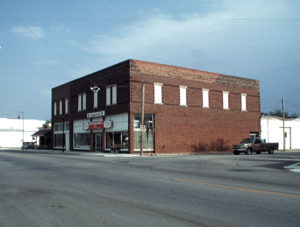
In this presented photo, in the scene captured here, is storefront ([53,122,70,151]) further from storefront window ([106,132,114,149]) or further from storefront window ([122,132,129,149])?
storefront window ([122,132,129,149])

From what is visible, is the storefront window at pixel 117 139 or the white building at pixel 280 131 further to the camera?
the white building at pixel 280 131

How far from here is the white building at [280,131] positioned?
174 feet

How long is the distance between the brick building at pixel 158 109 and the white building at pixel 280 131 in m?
3.89

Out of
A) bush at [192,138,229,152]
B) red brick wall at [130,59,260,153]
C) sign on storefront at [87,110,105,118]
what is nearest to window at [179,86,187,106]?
red brick wall at [130,59,260,153]

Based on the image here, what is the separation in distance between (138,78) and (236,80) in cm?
1691

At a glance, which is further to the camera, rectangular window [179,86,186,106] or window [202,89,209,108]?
window [202,89,209,108]

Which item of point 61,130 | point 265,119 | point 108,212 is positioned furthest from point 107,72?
point 108,212

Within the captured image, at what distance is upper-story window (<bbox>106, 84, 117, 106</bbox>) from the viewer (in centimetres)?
3838

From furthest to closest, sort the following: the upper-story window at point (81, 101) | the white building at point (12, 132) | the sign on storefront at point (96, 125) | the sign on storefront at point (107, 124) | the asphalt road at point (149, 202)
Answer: the white building at point (12, 132)
the upper-story window at point (81, 101)
the sign on storefront at point (96, 125)
the sign on storefront at point (107, 124)
the asphalt road at point (149, 202)

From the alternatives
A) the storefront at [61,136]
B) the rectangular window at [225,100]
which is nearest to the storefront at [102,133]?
the storefront at [61,136]

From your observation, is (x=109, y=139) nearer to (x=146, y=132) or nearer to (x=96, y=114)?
(x=96, y=114)

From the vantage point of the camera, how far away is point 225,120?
148ft

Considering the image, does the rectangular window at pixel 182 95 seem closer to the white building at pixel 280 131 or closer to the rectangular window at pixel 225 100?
the rectangular window at pixel 225 100

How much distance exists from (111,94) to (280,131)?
31.6 metres
